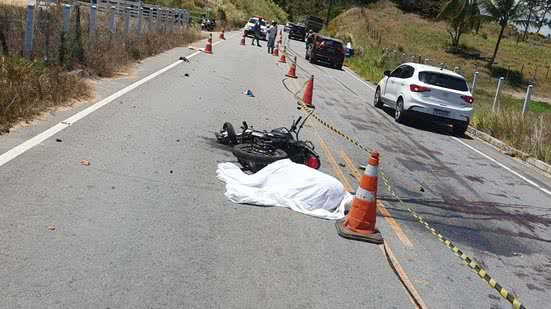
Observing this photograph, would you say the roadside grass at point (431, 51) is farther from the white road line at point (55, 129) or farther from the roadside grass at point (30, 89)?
the roadside grass at point (30, 89)

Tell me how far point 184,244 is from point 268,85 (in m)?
14.5

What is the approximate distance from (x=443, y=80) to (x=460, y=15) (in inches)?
2050

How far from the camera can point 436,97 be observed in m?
16.3

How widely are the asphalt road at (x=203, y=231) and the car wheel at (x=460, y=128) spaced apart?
491cm

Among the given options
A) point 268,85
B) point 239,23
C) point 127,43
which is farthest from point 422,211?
point 239,23

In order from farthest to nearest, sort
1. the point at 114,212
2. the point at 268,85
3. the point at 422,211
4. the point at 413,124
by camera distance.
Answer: the point at 268,85 < the point at 413,124 < the point at 422,211 < the point at 114,212

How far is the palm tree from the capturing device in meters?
59.4

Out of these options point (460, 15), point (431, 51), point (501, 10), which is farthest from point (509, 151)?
point (431, 51)

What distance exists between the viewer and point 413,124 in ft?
57.4

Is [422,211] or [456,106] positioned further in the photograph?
[456,106]

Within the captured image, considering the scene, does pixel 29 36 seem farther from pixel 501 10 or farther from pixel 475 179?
pixel 501 10

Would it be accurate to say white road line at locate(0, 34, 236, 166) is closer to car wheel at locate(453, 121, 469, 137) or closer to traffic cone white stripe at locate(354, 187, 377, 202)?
traffic cone white stripe at locate(354, 187, 377, 202)

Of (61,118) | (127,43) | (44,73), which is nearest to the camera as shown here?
(61,118)

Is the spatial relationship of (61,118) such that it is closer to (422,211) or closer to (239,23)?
(422,211)
